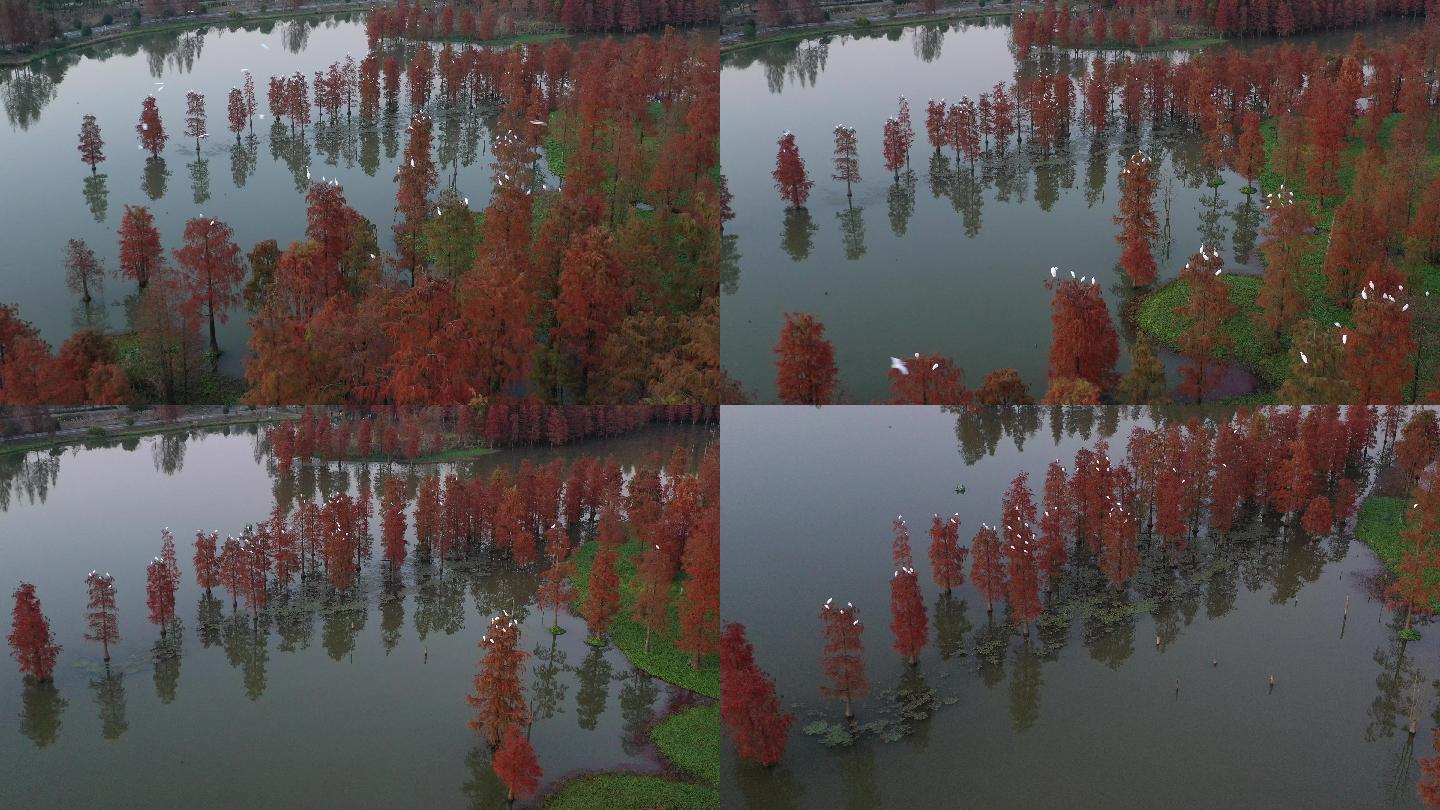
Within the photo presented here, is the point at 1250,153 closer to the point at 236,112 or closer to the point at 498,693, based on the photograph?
the point at 498,693

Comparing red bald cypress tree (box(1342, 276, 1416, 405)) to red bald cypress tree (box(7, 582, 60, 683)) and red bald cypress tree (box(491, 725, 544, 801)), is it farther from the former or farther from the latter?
red bald cypress tree (box(7, 582, 60, 683))

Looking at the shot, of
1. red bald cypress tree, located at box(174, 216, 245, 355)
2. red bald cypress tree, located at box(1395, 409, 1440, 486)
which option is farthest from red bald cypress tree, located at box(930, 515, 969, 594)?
red bald cypress tree, located at box(174, 216, 245, 355)

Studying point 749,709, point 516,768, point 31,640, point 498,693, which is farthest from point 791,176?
point 31,640

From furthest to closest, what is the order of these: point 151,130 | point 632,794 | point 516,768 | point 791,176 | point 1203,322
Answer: point 151,130
point 791,176
point 1203,322
point 632,794
point 516,768

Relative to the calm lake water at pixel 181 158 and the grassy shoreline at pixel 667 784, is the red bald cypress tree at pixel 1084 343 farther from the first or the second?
the calm lake water at pixel 181 158

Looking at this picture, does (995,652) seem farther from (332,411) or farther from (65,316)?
(65,316)

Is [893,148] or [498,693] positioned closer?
[498,693]

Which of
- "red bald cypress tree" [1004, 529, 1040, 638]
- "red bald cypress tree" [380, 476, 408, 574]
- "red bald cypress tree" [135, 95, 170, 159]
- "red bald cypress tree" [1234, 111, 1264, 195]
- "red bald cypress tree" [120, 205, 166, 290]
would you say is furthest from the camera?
"red bald cypress tree" [135, 95, 170, 159]
